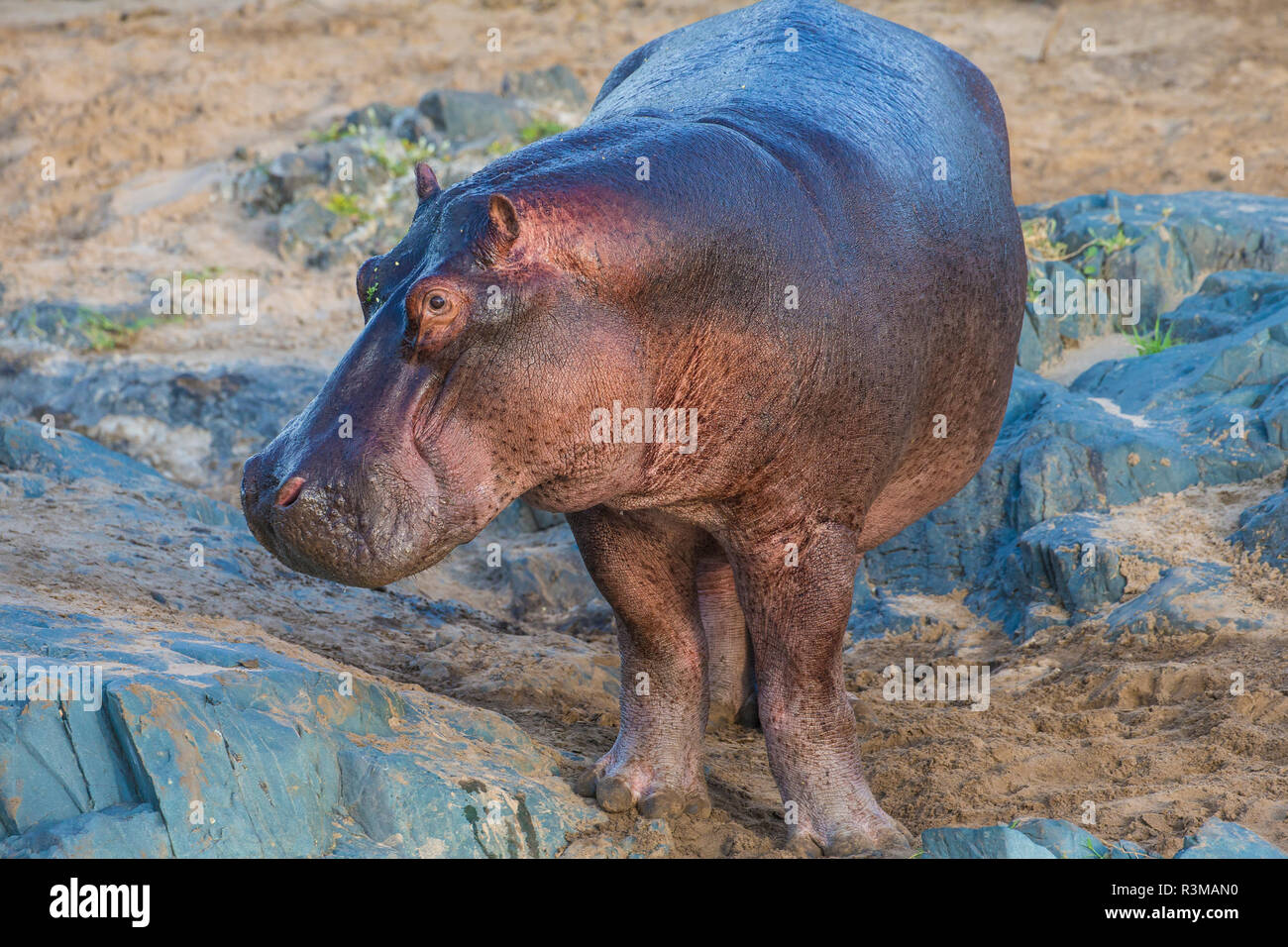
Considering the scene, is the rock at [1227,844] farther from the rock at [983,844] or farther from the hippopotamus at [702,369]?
the hippopotamus at [702,369]

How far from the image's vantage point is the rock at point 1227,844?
12.4 feet

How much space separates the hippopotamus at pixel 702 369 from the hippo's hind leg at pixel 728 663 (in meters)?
0.07

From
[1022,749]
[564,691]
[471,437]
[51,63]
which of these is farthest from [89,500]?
[51,63]

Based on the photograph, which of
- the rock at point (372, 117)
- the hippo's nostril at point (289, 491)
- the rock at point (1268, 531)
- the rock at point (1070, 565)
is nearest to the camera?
the hippo's nostril at point (289, 491)

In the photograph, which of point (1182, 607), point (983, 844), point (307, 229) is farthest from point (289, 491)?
point (307, 229)

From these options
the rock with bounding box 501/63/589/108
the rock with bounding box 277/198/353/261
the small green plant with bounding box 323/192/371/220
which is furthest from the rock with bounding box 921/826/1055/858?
the rock with bounding box 501/63/589/108

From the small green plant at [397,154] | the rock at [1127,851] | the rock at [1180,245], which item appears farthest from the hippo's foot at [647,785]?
the small green plant at [397,154]

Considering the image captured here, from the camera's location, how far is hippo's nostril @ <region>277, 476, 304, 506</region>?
3225 mm

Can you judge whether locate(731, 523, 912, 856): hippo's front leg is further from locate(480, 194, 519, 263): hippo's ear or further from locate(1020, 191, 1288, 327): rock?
locate(1020, 191, 1288, 327): rock

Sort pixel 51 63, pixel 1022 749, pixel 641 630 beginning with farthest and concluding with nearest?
pixel 51 63
pixel 1022 749
pixel 641 630

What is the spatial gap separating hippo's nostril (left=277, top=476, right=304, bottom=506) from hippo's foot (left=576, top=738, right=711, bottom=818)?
5.13 ft
